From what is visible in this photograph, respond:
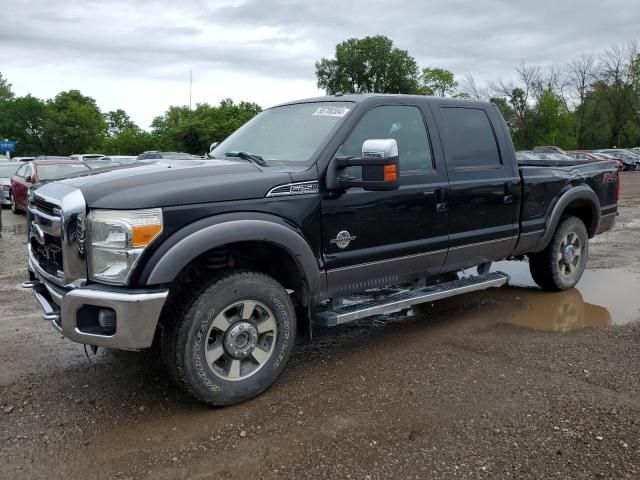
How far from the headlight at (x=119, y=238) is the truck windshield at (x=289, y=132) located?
1.24 meters

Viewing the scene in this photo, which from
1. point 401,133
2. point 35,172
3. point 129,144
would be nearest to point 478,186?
point 401,133

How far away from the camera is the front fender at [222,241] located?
3.21 meters

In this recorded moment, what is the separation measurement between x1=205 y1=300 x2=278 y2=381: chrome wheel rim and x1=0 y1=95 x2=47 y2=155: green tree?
80633 mm

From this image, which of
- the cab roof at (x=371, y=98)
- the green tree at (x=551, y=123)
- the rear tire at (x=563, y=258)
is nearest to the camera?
the cab roof at (x=371, y=98)

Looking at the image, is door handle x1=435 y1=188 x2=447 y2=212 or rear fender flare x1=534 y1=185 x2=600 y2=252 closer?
door handle x1=435 y1=188 x2=447 y2=212

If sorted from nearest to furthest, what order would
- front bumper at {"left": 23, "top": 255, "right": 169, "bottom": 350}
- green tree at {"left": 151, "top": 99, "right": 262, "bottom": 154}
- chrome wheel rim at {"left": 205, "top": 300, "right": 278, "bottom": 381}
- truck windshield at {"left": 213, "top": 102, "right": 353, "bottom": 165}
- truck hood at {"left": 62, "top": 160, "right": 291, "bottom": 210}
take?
front bumper at {"left": 23, "top": 255, "right": 169, "bottom": 350} < truck hood at {"left": 62, "top": 160, "right": 291, "bottom": 210} < chrome wheel rim at {"left": 205, "top": 300, "right": 278, "bottom": 381} < truck windshield at {"left": 213, "top": 102, "right": 353, "bottom": 165} < green tree at {"left": 151, "top": 99, "right": 262, "bottom": 154}

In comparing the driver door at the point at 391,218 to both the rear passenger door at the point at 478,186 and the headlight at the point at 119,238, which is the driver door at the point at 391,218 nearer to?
the rear passenger door at the point at 478,186

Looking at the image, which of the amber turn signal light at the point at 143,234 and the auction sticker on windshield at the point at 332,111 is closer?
the amber turn signal light at the point at 143,234

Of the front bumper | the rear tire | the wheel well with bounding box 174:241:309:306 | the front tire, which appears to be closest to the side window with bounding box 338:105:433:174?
the wheel well with bounding box 174:241:309:306

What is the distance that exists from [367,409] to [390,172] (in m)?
1.49

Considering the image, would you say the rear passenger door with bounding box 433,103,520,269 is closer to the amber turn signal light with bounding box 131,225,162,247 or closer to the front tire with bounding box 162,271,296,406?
the front tire with bounding box 162,271,296,406

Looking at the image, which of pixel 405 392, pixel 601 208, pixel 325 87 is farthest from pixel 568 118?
pixel 405 392

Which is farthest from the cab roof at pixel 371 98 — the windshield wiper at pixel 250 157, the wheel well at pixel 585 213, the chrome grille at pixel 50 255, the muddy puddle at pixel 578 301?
the chrome grille at pixel 50 255

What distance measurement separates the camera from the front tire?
3367 millimetres
